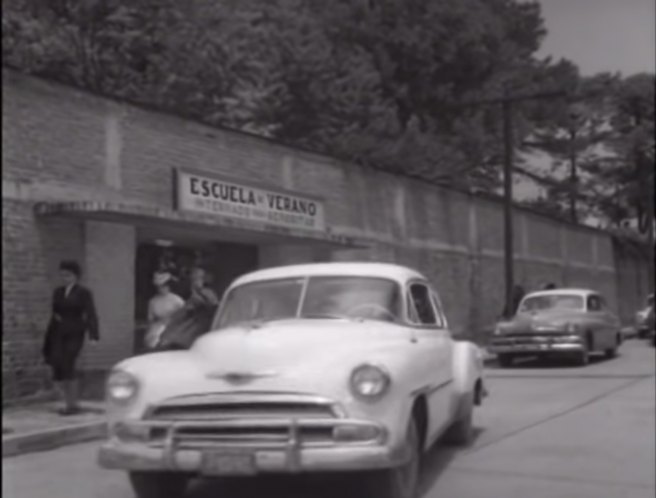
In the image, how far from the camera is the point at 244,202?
16469 millimetres

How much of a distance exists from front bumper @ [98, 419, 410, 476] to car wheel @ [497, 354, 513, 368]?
1336 cm

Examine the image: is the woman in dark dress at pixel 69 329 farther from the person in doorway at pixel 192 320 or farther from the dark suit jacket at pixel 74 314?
the person in doorway at pixel 192 320

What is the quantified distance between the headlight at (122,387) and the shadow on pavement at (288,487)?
989 mm

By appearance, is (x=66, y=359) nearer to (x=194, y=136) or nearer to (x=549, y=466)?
(x=549, y=466)

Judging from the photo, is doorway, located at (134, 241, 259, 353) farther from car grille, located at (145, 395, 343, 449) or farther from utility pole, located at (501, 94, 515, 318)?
car grille, located at (145, 395, 343, 449)

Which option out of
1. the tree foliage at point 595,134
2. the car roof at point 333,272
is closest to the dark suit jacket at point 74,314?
the car roof at point 333,272

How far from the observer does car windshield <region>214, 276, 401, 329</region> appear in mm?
6941

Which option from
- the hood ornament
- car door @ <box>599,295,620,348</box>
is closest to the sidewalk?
the hood ornament

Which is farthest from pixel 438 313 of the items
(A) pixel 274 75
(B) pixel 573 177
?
(A) pixel 274 75

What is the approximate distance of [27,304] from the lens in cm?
1225

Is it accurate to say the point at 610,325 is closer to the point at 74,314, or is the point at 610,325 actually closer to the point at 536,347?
the point at 536,347

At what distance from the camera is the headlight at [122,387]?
5.96 metres

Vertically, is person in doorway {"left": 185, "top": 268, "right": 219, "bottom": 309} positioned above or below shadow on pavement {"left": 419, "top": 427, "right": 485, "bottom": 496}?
above

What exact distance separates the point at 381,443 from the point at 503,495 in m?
1.21
